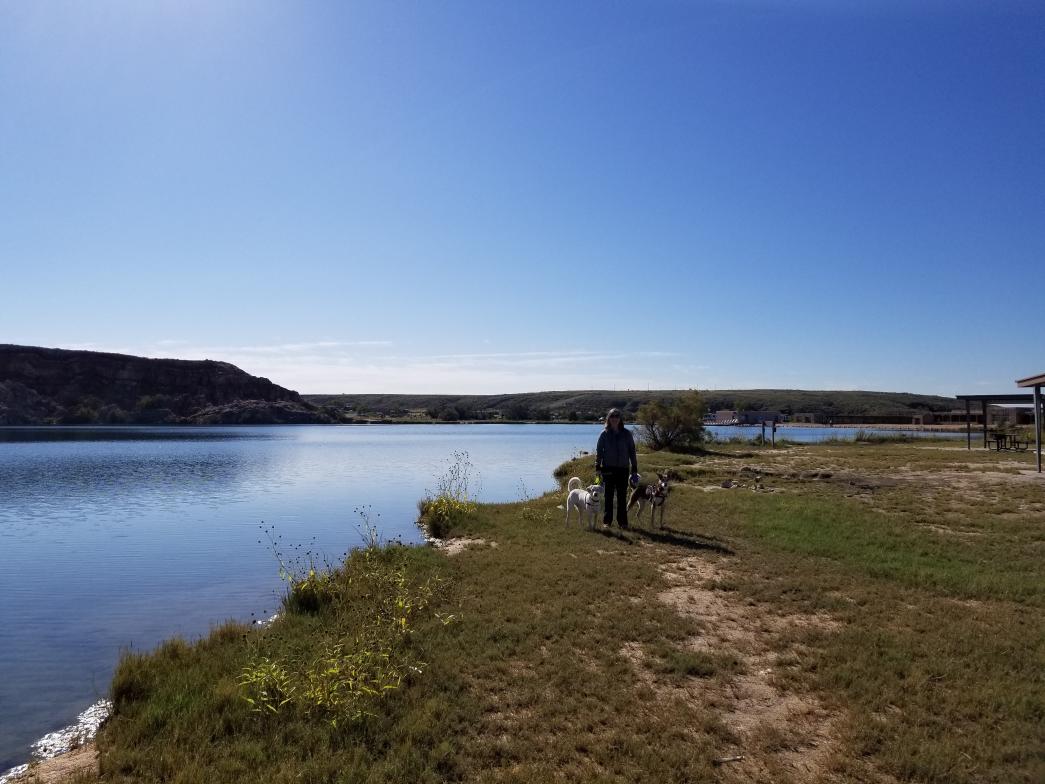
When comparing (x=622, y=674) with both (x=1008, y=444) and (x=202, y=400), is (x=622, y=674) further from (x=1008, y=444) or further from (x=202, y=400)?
(x=202, y=400)

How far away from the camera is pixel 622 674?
18.0ft

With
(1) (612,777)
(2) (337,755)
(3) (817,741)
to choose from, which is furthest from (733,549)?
(2) (337,755)

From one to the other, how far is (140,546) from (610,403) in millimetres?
145209

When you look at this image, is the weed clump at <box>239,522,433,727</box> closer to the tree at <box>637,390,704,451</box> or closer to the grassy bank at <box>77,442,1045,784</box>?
the grassy bank at <box>77,442,1045,784</box>

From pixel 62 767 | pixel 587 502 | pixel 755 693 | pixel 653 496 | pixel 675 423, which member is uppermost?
pixel 675 423

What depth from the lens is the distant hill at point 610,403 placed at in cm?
13112

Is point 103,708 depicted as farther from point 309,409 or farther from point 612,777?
point 309,409

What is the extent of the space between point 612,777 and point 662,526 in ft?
30.1

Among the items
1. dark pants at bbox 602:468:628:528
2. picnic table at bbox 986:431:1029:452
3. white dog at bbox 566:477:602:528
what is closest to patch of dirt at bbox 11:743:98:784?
white dog at bbox 566:477:602:528

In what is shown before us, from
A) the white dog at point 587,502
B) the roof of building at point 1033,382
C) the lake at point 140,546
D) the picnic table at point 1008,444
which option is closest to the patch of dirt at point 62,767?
the lake at point 140,546

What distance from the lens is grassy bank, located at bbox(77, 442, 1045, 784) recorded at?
4.15 m

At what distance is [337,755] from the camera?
4195mm

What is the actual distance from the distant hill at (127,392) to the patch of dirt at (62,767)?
122404 mm

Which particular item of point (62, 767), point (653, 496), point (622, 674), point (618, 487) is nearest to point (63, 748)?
point (62, 767)
